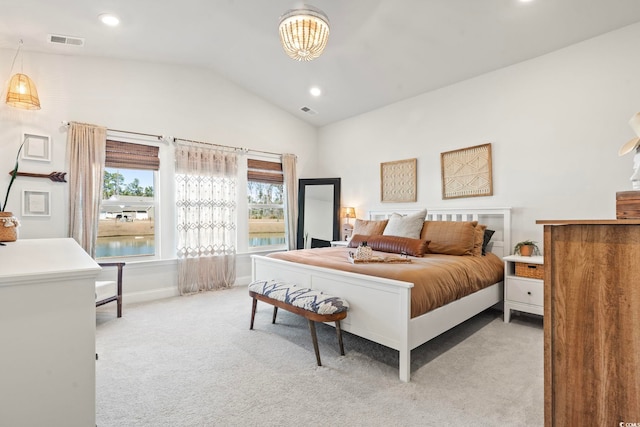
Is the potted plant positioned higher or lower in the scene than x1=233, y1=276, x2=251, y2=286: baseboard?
higher

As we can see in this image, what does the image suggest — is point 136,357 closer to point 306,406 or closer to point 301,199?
point 306,406

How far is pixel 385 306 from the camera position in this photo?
2.25 m

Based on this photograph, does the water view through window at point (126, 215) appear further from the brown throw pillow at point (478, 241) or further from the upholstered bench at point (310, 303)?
the brown throw pillow at point (478, 241)

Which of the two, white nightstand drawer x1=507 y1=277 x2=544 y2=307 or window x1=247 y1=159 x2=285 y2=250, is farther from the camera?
window x1=247 y1=159 x2=285 y2=250

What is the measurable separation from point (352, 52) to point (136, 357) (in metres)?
3.87

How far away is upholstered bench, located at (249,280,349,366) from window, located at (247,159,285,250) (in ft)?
8.36

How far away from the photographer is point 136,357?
2473 mm

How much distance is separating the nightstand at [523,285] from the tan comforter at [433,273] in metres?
0.13

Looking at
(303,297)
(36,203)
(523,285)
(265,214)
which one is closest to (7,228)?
(36,203)

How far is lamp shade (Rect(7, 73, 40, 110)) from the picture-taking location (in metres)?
3.07

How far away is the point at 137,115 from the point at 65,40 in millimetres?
1013

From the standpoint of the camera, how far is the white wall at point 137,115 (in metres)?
3.41

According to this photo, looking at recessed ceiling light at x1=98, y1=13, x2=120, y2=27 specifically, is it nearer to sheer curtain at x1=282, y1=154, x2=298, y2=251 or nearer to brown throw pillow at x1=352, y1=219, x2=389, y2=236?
sheer curtain at x1=282, y1=154, x2=298, y2=251

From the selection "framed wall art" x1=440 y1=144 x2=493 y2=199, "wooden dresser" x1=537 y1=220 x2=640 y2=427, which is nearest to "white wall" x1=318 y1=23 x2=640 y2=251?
"framed wall art" x1=440 y1=144 x2=493 y2=199
